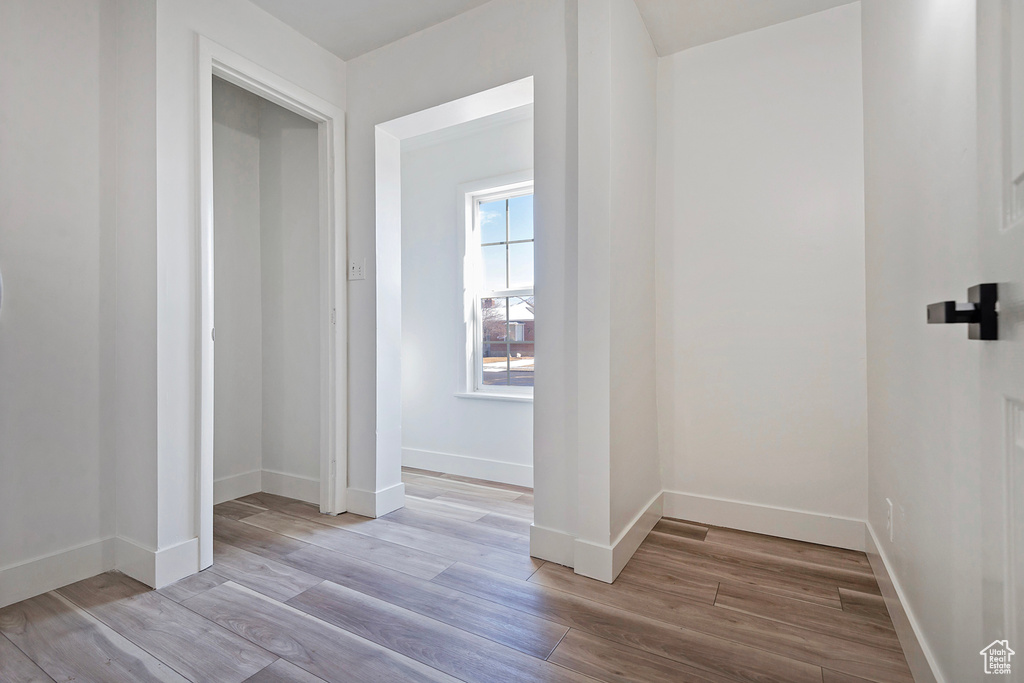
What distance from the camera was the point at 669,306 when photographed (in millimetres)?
2705

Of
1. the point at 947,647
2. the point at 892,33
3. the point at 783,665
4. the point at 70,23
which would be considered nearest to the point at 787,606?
the point at 783,665

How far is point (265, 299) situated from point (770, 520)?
3.21 meters

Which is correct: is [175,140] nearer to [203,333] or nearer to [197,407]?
[203,333]

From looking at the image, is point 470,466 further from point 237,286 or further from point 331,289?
point 237,286

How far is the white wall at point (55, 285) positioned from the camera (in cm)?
183

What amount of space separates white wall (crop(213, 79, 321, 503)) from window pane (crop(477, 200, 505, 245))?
1.20 m

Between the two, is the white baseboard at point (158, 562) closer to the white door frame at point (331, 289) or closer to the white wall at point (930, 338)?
the white door frame at point (331, 289)

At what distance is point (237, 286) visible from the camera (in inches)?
121

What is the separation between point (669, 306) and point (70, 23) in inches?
117

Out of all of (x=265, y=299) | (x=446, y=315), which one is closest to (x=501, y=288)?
(x=446, y=315)

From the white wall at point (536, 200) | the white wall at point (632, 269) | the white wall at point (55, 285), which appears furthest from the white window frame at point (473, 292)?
the white wall at point (55, 285)

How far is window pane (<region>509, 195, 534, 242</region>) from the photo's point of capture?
3506mm

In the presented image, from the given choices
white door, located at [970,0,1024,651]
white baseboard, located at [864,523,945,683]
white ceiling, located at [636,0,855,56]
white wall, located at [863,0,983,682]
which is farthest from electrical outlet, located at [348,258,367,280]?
white baseboard, located at [864,523,945,683]
